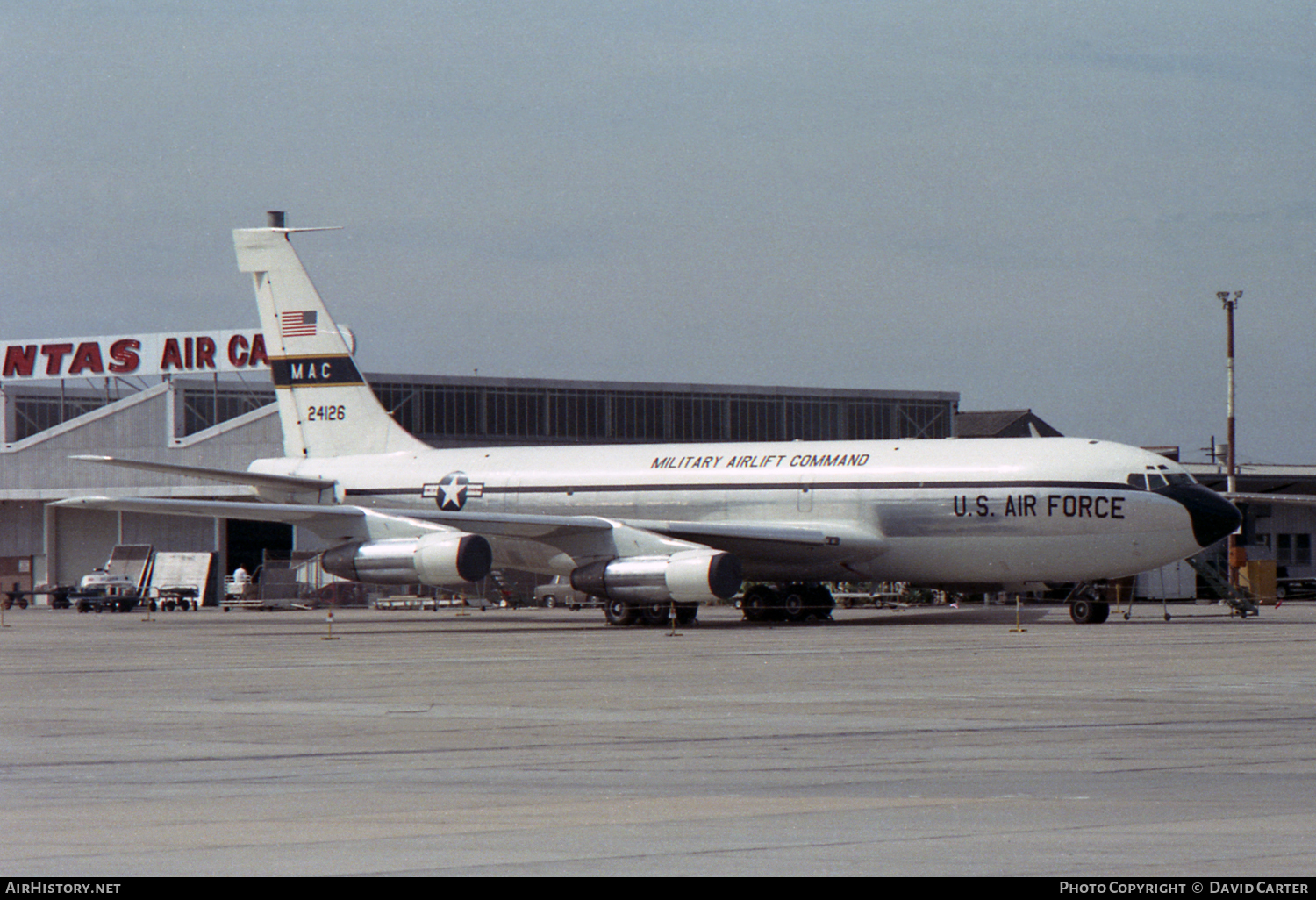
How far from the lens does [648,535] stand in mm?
41094

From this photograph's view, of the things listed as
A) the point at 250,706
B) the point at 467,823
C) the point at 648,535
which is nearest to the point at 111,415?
the point at 648,535

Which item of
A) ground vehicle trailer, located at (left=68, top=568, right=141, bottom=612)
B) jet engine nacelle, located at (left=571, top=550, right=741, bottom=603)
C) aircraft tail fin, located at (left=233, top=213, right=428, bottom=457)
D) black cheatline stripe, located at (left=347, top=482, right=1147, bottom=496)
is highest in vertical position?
aircraft tail fin, located at (left=233, top=213, right=428, bottom=457)

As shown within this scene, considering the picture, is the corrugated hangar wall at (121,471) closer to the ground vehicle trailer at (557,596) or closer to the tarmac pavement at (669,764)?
the ground vehicle trailer at (557,596)

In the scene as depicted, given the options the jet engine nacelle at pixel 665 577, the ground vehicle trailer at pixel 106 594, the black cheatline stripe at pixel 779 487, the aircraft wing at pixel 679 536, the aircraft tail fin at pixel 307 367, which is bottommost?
the ground vehicle trailer at pixel 106 594

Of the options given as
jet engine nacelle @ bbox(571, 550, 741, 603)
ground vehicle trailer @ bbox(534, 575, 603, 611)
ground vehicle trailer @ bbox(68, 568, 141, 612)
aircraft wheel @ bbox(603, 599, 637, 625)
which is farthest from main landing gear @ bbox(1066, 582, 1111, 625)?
ground vehicle trailer @ bbox(68, 568, 141, 612)

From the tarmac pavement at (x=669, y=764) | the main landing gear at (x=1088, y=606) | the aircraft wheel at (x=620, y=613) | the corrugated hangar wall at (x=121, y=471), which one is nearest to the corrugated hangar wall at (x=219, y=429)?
the corrugated hangar wall at (x=121, y=471)

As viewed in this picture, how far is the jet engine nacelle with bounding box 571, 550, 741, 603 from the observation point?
39094 mm

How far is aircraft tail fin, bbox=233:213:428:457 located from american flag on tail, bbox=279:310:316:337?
0.02 metres

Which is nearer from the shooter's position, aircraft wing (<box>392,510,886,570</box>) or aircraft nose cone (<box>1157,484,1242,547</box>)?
aircraft nose cone (<box>1157,484,1242,547</box>)

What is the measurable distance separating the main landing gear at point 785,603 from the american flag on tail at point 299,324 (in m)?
14.3

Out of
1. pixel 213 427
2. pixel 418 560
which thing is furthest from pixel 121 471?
pixel 418 560

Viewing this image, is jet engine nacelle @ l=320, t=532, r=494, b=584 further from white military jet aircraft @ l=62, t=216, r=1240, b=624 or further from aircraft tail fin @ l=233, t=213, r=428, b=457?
aircraft tail fin @ l=233, t=213, r=428, b=457

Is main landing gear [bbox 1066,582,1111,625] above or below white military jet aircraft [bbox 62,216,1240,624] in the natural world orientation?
below

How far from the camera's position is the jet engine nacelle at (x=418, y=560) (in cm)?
4059
